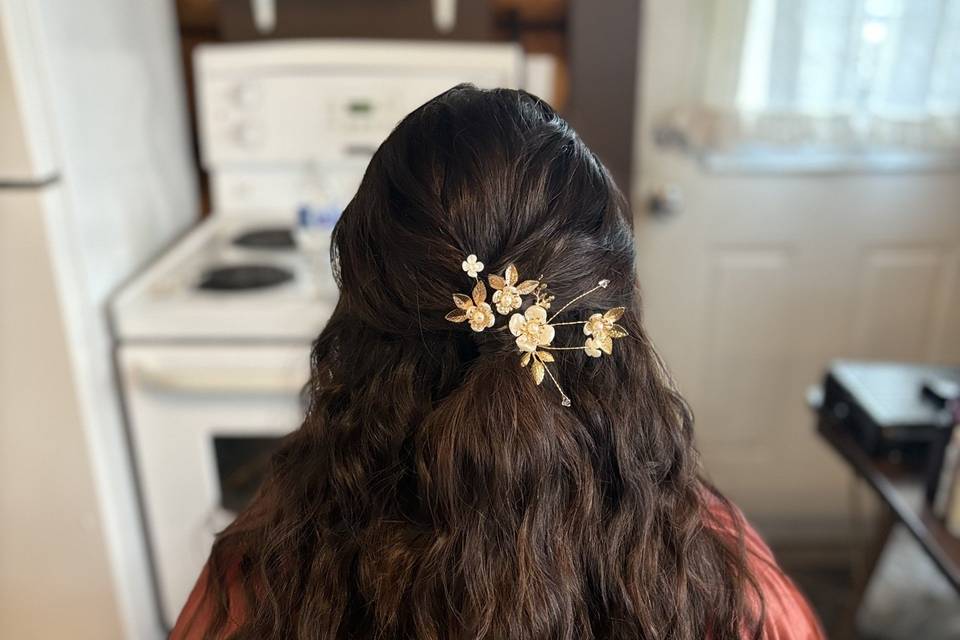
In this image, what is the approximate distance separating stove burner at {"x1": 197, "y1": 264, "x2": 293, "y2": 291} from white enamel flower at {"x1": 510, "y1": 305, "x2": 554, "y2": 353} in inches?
34.7

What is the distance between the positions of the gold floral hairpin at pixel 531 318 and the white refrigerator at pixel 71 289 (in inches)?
35.1

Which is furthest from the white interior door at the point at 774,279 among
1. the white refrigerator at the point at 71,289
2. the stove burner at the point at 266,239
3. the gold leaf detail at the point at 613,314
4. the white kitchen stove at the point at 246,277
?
the gold leaf detail at the point at 613,314

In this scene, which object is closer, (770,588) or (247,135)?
(770,588)

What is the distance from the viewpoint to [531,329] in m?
0.56

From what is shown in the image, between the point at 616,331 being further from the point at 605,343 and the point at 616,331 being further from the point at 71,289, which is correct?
the point at 71,289

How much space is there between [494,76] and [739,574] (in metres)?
1.14

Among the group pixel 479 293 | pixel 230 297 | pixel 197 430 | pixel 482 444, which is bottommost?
pixel 197 430

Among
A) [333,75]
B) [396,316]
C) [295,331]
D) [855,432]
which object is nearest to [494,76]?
[333,75]

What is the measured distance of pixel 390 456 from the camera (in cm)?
64

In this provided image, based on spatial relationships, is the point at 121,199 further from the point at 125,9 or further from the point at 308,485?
the point at 308,485

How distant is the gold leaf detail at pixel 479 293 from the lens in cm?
55

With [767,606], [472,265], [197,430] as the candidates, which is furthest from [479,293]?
[197,430]

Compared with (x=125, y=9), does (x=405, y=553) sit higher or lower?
lower

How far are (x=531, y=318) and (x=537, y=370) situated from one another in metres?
0.04
